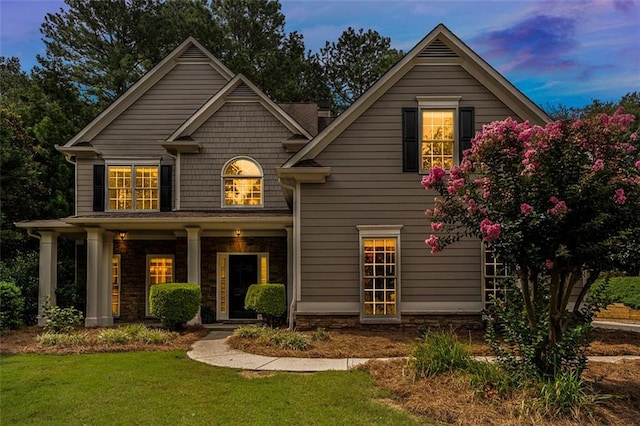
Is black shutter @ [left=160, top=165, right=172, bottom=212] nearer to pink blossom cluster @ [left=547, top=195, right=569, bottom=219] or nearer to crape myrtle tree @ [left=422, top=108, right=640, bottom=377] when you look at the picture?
crape myrtle tree @ [left=422, top=108, right=640, bottom=377]

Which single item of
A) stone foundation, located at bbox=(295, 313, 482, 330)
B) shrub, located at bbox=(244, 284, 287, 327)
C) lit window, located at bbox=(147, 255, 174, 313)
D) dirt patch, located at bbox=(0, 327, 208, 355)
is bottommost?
dirt patch, located at bbox=(0, 327, 208, 355)

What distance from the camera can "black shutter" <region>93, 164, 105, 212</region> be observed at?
13.7 m

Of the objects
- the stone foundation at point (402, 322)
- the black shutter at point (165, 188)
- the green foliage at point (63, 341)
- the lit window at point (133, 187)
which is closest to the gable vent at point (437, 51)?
the stone foundation at point (402, 322)

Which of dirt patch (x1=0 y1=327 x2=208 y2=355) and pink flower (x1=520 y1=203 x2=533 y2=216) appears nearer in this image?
pink flower (x1=520 y1=203 x2=533 y2=216)

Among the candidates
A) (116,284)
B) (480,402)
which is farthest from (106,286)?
(480,402)

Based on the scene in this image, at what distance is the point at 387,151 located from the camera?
10719mm

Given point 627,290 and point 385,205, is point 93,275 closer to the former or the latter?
point 385,205

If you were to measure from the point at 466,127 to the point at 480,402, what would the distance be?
6.95 metres

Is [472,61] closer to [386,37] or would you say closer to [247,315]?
[247,315]

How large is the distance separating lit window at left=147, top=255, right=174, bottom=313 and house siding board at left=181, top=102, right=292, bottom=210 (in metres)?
1.97

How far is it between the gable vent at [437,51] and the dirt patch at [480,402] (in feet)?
23.8

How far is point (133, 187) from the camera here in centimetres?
1391

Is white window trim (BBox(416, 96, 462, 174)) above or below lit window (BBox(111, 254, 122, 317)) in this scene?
above

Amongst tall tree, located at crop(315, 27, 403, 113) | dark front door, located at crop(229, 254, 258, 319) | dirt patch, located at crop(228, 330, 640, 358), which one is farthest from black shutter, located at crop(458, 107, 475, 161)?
tall tree, located at crop(315, 27, 403, 113)
